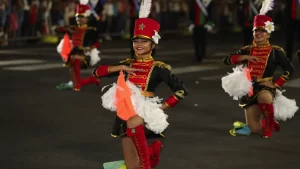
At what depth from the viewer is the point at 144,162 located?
7547mm

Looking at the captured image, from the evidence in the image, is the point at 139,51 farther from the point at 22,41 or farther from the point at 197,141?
the point at 22,41

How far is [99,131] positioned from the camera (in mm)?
10484

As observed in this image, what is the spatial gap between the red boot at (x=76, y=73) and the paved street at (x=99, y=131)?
0.27 meters

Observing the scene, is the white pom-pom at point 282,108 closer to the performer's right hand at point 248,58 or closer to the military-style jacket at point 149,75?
the performer's right hand at point 248,58

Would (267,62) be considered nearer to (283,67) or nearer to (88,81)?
(283,67)

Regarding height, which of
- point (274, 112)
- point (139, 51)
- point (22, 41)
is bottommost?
point (22, 41)

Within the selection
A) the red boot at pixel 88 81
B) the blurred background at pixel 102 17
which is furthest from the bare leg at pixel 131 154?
the blurred background at pixel 102 17

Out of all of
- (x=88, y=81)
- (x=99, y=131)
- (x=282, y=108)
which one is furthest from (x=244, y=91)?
(x=88, y=81)

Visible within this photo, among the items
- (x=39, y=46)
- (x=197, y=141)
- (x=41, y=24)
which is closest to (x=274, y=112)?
(x=197, y=141)

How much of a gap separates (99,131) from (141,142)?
3.08 metres

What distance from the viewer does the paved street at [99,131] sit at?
8656 mm

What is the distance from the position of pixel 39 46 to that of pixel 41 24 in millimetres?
2067

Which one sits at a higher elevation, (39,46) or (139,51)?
(139,51)

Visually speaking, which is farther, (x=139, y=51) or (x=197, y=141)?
(x=197, y=141)
